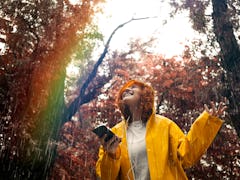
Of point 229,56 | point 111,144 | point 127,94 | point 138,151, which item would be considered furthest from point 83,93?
point 111,144

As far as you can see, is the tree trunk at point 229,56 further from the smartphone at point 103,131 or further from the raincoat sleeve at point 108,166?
the smartphone at point 103,131

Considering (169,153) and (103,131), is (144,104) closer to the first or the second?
(169,153)

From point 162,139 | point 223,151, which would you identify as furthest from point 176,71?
point 162,139

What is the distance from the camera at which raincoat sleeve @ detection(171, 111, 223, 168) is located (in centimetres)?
226

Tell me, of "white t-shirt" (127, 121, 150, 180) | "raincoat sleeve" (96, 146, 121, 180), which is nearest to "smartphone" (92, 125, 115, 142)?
"raincoat sleeve" (96, 146, 121, 180)

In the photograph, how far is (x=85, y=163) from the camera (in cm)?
1153

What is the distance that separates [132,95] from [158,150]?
606mm

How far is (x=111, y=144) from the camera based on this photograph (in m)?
2.18

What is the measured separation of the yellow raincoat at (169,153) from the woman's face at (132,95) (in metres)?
0.37

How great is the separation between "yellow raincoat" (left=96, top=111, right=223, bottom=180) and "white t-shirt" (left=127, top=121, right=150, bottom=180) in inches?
1.5

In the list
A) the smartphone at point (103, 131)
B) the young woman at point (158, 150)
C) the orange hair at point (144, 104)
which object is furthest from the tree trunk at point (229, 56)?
the smartphone at point (103, 131)

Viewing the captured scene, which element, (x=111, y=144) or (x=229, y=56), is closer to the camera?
(x=111, y=144)

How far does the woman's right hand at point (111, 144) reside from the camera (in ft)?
7.09

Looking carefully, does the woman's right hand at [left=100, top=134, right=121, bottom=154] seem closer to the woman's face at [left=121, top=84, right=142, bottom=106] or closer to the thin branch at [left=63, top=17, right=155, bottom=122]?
the woman's face at [left=121, top=84, right=142, bottom=106]
